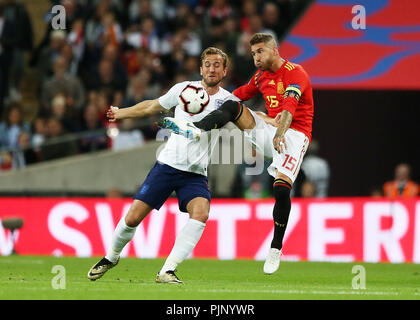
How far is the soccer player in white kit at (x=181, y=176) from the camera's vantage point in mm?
9688

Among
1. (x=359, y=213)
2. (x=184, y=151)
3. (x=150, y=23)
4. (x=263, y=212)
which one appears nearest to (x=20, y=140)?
(x=150, y=23)

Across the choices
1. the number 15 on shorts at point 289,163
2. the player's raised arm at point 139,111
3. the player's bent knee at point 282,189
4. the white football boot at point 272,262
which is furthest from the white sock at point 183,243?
the number 15 on shorts at point 289,163

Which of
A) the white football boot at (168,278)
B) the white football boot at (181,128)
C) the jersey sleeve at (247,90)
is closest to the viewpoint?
the white football boot at (181,128)

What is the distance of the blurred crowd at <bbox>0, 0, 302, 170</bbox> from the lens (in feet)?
60.7

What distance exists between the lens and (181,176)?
9844 millimetres

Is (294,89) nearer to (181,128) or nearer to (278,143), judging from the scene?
(278,143)

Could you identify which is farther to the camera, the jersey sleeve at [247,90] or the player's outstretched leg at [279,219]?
the jersey sleeve at [247,90]

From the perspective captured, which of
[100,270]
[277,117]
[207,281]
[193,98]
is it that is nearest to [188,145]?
[193,98]

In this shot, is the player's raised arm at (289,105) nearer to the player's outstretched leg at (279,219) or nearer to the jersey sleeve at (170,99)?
the player's outstretched leg at (279,219)

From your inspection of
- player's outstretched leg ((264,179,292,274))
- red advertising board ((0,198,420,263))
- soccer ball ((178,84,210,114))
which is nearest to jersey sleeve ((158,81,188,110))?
soccer ball ((178,84,210,114))

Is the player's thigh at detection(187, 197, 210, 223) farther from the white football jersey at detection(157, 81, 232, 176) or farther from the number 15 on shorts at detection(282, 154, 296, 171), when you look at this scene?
the number 15 on shorts at detection(282, 154, 296, 171)

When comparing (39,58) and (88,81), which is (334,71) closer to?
(88,81)

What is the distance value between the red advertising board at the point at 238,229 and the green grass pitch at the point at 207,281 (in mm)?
1020

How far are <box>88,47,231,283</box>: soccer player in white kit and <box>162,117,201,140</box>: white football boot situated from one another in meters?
0.27
